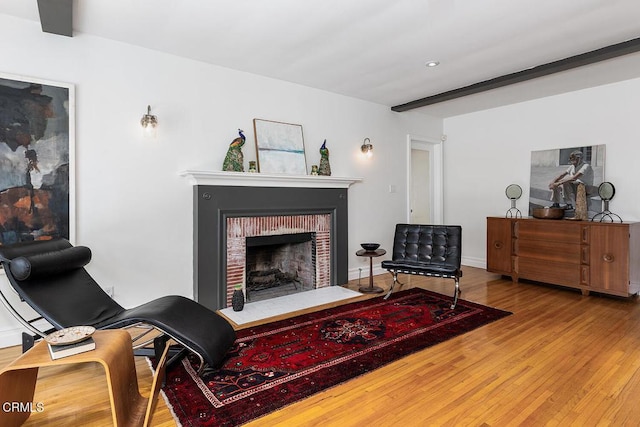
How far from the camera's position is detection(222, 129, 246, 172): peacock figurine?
3.75 m

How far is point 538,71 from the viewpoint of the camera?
383cm

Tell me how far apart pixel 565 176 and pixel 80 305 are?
5.68 meters

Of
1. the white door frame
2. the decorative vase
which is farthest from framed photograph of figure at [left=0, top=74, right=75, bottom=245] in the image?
the white door frame

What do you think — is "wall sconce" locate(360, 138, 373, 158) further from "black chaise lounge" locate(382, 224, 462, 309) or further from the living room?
"black chaise lounge" locate(382, 224, 462, 309)

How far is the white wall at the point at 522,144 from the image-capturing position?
14.1 ft

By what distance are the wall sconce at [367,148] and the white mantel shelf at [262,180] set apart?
1.68 ft

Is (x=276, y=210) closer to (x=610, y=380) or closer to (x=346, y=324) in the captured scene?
(x=346, y=324)

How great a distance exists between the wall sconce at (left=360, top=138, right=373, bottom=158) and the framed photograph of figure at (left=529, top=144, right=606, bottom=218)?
242 centimetres

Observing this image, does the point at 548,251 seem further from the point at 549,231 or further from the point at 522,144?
the point at 522,144

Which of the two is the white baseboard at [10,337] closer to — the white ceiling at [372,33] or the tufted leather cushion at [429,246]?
the white ceiling at [372,33]

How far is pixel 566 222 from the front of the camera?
4.25m

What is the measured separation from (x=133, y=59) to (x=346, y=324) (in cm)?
323

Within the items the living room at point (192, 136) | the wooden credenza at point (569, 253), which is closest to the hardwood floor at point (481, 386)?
the wooden credenza at point (569, 253)

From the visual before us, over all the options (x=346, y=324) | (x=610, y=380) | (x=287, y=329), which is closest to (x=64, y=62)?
(x=287, y=329)
